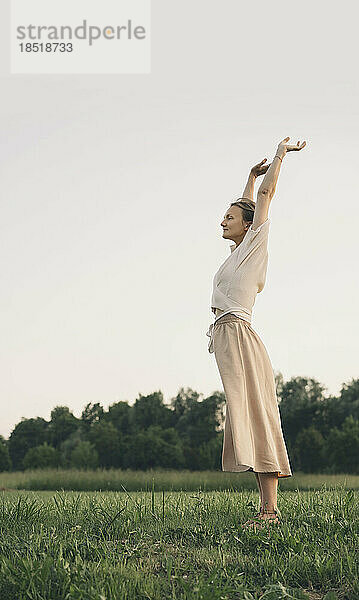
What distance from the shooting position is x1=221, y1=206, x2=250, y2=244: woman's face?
498 cm

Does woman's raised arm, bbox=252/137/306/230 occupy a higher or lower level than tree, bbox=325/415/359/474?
higher

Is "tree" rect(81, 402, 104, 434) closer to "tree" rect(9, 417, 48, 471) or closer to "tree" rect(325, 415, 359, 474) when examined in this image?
"tree" rect(9, 417, 48, 471)

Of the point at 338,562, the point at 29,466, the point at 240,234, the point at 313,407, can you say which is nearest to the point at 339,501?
the point at 338,562

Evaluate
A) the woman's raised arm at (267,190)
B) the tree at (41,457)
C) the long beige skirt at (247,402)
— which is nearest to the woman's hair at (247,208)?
the woman's raised arm at (267,190)

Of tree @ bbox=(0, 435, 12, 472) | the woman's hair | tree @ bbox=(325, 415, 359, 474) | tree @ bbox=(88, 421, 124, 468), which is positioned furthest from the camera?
tree @ bbox=(0, 435, 12, 472)

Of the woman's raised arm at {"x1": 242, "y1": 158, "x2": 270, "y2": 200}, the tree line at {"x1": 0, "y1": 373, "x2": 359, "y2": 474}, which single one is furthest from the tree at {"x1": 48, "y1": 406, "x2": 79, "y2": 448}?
the woman's raised arm at {"x1": 242, "y1": 158, "x2": 270, "y2": 200}

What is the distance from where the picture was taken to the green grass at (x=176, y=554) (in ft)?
9.42

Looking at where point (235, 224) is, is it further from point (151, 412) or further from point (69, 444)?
point (151, 412)

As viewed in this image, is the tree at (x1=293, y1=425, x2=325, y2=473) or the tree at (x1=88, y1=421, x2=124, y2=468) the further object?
the tree at (x1=293, y1=425, x2=325, y2=473)

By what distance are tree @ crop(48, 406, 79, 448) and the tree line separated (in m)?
0.04

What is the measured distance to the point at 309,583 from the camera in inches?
122

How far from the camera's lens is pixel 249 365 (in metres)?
4.51

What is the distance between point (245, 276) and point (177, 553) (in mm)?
2027

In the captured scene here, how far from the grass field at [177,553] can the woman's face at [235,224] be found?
2.10m
